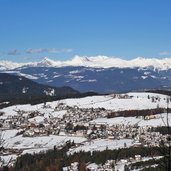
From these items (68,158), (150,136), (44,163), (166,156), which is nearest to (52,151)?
(68,158)

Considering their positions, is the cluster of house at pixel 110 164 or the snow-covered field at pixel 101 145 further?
the snow-covered field at pixel 101 145

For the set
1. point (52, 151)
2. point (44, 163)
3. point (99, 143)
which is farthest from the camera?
point (99, 143)

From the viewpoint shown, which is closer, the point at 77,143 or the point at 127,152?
the point at 127,152

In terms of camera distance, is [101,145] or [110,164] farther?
[101,145]

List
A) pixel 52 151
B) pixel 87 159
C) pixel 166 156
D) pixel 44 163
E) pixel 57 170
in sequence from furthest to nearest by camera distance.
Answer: pixel 52 151, pixel 87 159, pixel 44 163, pixel 57 170, pixel 166 156

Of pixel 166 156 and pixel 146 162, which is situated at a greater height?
pixel 166 156

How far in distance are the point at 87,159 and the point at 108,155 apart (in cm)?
679

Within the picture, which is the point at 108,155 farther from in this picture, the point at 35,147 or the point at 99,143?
the point at 35,147

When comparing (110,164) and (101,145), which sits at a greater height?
(110,164)

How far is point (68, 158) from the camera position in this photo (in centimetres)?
15038

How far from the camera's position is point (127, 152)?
491 feet

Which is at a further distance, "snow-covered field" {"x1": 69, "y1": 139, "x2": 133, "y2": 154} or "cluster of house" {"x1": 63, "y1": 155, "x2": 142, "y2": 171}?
"snow-covered field" {"x1": 69, "y1": 139, "x2": 133, "y2": 154}

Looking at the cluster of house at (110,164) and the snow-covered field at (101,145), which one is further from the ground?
the cluster of house at (110,164)

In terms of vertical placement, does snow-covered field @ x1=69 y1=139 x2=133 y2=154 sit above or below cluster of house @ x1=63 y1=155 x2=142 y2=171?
below
